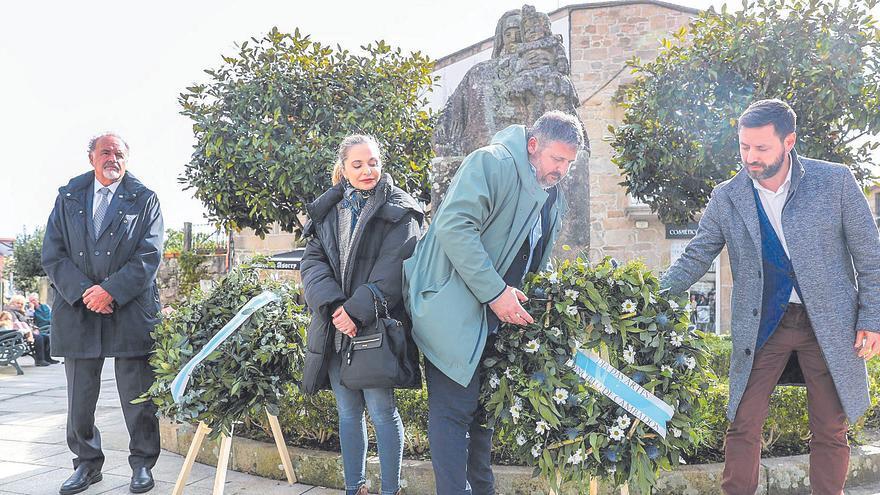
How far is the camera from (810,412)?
2.92 meters

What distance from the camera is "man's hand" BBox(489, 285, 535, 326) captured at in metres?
2.71

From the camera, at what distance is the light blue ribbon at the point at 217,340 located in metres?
3.40

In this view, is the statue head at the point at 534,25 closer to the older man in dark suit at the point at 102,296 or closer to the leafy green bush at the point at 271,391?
the leafy green bush at the point at 271,391

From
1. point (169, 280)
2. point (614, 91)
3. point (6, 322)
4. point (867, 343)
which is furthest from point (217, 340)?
point (169, 280)

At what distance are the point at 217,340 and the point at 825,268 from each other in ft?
9.17

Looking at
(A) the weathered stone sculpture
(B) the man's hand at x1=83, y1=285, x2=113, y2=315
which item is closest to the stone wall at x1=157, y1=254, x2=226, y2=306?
(A) the weathered stone sculpture

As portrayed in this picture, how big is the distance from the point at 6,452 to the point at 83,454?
1.51 meters

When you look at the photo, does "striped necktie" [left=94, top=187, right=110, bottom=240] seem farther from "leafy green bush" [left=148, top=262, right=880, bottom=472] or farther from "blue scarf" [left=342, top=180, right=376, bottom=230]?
"blue scarf" [left=342, top=180, right=376, bottom=230]

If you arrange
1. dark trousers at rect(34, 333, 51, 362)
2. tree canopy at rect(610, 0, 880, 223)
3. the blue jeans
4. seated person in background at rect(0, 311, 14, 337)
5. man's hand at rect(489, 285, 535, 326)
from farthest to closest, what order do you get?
dark trousers at rect(34, 333, 51, 362)
seated person in background at rect(0, 311, 14, 337)
tree canopy at rect(610, 0, 880, 223)
the blue jeans
man's hand at rect(489, 285, 535, 326)

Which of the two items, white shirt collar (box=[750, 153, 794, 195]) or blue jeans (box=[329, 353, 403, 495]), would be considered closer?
white shirt collar (box=[750, 153, 794, 195])

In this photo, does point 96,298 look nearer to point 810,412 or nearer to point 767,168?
point 767,168

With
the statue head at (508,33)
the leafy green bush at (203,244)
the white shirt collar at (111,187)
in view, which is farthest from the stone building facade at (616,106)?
the white shirt collar at (111,187)

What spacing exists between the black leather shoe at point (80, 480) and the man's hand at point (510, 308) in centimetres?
276

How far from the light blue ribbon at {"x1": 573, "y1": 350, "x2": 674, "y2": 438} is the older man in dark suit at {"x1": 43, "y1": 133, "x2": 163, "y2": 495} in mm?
2624
